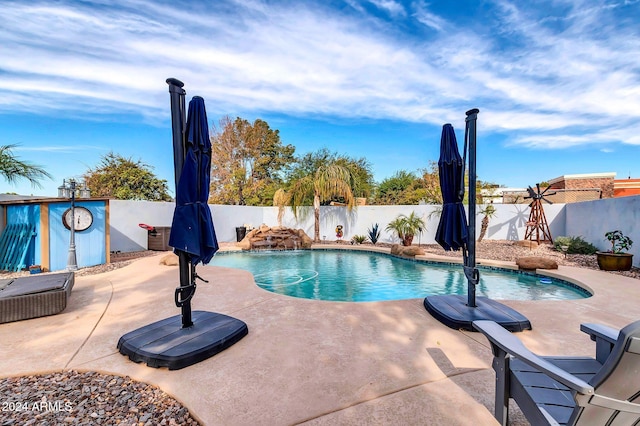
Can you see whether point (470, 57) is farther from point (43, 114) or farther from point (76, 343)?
point (43, 114)

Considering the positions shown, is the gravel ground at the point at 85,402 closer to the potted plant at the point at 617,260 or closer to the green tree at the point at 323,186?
the potted plant at the point at 617,260

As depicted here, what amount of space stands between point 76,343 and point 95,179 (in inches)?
812

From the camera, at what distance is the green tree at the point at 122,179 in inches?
722

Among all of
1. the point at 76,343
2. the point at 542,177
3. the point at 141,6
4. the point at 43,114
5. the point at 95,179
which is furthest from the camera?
the point at 542,177

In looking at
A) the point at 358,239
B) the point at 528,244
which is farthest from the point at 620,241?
the point at 358,239

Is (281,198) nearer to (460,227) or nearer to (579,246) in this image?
(460,227)

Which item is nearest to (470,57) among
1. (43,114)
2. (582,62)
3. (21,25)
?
(582,62)

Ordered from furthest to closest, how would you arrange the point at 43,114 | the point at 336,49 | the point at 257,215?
the point at 257,215 < the point at 43,114 < the point at 336,49

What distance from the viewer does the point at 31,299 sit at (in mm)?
3328

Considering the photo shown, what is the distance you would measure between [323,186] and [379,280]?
6.79 metres

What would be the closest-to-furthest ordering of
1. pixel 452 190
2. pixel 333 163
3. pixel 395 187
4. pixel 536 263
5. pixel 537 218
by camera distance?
pixel 452 190 → pixel 536 263 → pixel 537 218 → pixel 333 163 → pixel 395 187

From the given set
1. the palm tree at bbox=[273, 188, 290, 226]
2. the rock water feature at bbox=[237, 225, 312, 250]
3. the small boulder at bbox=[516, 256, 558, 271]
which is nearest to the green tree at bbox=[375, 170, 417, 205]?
the palm tree at bbox=[273, 188, 290, 226]

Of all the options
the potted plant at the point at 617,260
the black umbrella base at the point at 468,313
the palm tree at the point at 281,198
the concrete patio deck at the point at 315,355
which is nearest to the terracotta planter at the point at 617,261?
the potted plant at the point at 617,260

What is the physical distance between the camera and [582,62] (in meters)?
7.89
